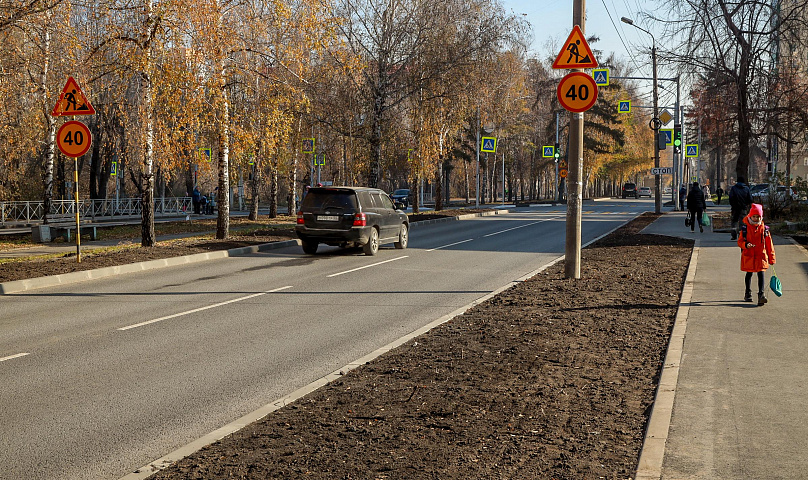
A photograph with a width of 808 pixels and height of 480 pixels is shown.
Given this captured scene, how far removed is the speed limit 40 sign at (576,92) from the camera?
1272 cm

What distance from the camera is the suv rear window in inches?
771

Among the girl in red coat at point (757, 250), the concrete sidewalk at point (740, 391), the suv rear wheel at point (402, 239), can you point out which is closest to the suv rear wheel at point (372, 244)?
the suv rear wheel at point (402, 239)

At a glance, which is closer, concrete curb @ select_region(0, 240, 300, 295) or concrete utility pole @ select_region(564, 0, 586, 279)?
concrete utility pole @ select_region(564, 0, 586, 279)

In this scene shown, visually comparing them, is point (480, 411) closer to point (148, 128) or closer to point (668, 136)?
point (148, 128)

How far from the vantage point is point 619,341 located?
8.39 m

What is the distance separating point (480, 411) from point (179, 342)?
456 cm

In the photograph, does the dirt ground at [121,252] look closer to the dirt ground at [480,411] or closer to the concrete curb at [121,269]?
the concrete curb at [121,269]

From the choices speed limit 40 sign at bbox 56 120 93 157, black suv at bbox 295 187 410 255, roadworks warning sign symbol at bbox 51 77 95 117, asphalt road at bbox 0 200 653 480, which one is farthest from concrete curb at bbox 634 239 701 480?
roadworks warning sign symbol at bbox 51 77 95 117

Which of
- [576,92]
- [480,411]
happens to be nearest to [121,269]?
[576,92]

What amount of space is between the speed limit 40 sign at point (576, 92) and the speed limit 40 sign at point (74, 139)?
9.97 m

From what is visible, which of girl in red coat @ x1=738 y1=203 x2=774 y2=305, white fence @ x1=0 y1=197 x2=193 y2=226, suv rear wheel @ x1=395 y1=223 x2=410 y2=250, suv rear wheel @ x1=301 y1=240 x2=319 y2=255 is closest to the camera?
girl in red coat @ x1=738 y1=203 x2=774 y2=305

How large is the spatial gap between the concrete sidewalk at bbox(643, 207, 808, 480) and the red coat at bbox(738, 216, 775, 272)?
0.57 meters

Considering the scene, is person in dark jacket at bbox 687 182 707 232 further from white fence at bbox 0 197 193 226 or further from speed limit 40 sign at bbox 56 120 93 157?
white fence at bbox 0 197 193 226

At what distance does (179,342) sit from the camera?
29.6 feet
